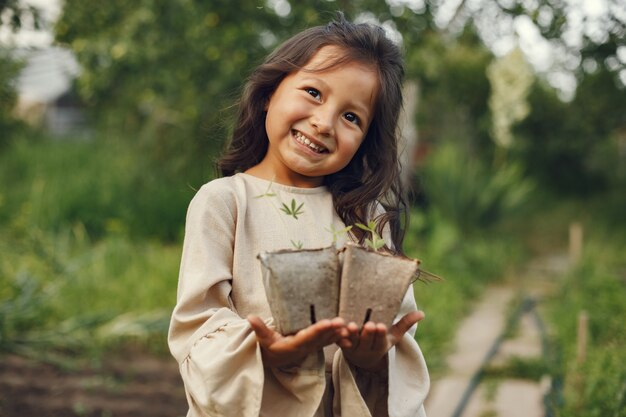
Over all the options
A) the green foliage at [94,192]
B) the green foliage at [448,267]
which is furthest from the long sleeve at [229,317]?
the green foliage at [94,192]

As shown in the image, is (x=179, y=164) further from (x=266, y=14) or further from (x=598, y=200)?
(x=598, y=200)

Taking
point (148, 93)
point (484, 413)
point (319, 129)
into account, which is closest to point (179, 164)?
point (148, 93)

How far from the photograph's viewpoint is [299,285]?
1.40m

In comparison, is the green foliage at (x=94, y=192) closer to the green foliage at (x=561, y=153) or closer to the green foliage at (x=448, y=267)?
the green foliage at (x=448, y=267)

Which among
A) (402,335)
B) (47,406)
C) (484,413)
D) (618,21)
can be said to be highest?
(618,21)

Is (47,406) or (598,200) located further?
(598,200)

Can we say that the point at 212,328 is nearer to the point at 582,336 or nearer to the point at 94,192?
the point at 582,336

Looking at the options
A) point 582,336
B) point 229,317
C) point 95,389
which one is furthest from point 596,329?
point 229,317

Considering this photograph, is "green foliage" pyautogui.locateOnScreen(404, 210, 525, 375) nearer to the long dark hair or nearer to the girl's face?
the long dark hair

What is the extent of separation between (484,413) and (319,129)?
246cm

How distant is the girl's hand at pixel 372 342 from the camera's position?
4.62ft

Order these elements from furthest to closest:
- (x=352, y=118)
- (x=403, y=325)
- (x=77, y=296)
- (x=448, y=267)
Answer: (x=448, y=267), (x=77, y=296), (x=352, y=118), (x=403, y=325)

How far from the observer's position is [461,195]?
8.09 metres

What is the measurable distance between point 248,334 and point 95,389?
8.80ft
